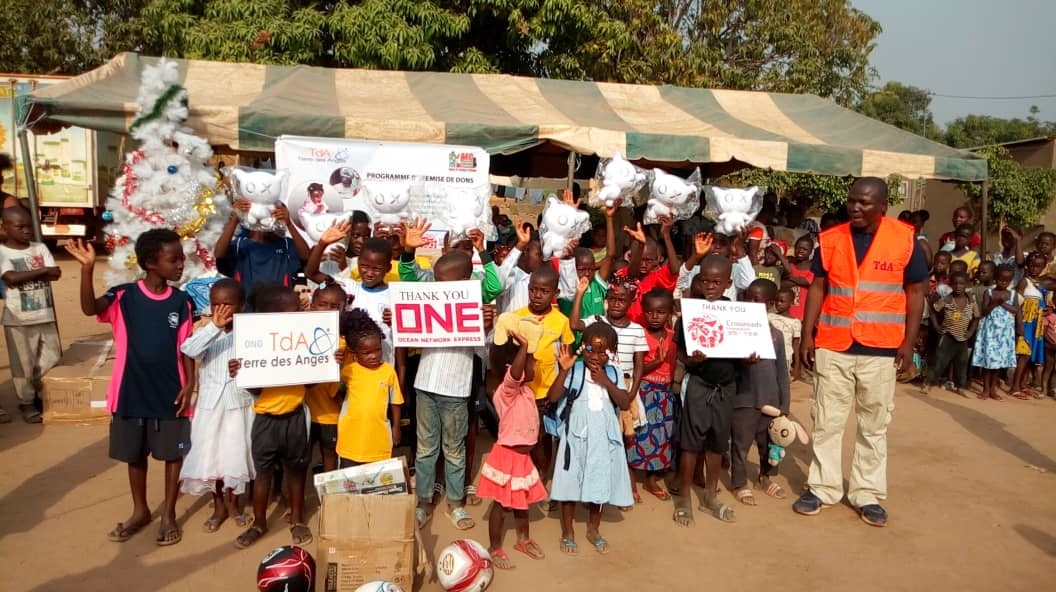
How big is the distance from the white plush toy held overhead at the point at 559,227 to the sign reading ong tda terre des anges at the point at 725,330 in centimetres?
122

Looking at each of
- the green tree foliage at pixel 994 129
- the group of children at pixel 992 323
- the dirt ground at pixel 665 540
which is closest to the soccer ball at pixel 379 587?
the dirt ground at pixel 665 540

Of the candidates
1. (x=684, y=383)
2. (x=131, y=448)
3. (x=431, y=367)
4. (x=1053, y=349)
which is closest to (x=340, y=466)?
(x=431, y=367)

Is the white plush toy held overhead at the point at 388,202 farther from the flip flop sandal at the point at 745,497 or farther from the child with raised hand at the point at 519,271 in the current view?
the flip flop sandal at the point at 745,497

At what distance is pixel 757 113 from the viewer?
35.4 feet

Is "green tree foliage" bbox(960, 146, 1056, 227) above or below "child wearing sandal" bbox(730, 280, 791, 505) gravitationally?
above

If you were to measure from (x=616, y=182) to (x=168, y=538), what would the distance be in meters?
3.92

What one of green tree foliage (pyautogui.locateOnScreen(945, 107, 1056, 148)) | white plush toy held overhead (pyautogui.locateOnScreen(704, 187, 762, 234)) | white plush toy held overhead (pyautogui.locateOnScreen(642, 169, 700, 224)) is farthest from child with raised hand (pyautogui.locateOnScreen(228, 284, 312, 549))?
green tree foliage (pyautogui.locateOnScreen(945, 107, 1056, 148))

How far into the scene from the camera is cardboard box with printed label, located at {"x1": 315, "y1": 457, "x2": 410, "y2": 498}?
146 inches

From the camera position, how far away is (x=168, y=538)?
164 inches

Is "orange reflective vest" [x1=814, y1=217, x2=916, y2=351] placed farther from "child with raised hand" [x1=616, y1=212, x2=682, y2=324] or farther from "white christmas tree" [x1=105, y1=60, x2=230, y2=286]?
"white christmas tree" [x1=105, y1=60, x2=230, y2=286]

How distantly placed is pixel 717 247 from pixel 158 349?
169 inches

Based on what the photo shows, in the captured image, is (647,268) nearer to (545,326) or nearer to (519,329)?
(545,326)

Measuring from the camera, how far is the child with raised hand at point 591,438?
4199 millimetres

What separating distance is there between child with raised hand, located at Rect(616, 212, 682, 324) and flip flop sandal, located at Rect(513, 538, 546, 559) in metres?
1.74
